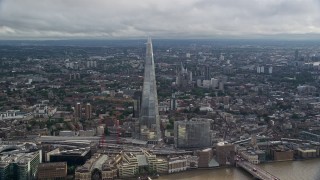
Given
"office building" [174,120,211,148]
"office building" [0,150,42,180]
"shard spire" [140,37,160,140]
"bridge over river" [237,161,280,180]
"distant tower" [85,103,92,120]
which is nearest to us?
"office building" [0,150,42,180]

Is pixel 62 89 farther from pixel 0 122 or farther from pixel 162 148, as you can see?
pixel 162 148

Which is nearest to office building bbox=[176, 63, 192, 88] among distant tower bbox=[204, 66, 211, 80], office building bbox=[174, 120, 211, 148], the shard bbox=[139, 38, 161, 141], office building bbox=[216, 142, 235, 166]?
distant tower bbox=[204, 66, 211, 80]

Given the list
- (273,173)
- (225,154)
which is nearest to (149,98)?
(225,154)

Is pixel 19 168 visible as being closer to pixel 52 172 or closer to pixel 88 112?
pixel 52 172

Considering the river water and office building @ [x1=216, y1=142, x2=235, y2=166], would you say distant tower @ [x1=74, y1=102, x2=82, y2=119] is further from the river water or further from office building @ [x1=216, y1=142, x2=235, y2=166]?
the river water

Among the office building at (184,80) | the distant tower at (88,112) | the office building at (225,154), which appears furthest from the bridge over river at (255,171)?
the office building at (184,80)

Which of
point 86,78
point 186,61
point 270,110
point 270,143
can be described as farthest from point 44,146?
point 186,61

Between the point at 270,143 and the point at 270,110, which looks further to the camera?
the point at 270,110
